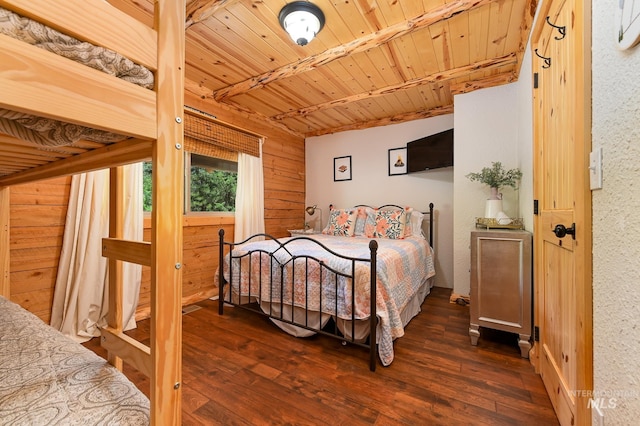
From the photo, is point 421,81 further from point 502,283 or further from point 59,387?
point 59,387

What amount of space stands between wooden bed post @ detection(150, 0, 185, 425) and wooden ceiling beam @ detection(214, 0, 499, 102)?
183 centimetres

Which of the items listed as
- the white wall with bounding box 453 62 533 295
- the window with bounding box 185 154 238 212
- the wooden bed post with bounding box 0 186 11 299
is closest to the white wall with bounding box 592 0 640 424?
the white wall with bounding box 453 62 533 295

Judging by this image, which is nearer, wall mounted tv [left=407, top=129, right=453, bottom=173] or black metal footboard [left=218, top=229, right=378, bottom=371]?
black metal footboard [left=218, top=229, right=378, bottom=371]

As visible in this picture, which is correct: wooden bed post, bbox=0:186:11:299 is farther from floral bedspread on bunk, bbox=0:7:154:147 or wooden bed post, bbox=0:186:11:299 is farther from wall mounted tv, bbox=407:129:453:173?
wall mounted tv, bbox=407:129:453:173

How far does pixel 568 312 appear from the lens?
110 cm

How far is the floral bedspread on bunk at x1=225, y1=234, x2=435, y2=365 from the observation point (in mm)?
1729

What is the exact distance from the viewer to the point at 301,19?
1.71 metres

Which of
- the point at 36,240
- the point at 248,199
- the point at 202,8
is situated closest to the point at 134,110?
the point at 202,8

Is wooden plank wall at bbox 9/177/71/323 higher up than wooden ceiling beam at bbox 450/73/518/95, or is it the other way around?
wooden ceiling beam at bbox 450/73/518/95

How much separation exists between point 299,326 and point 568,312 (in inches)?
60.2

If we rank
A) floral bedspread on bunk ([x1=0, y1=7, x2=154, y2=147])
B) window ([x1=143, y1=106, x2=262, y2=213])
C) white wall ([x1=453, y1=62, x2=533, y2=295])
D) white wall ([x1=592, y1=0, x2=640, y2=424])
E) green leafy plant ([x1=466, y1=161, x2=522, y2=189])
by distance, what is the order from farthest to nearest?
window ([x1=143, y1=106, x2=262, y2=213]) → white wall ([x1=453, y1=62, x2=533, y2=295]) → green leafy plant ([x1=466, y1=161, x2=522, y2=189]) → white wall ([x1=592, y1=0, x2=640, y2=424]) → floral bedspread on bunk ([x1=0, y1=7, x2=154, y2=147])

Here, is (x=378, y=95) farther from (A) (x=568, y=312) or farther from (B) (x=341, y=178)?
(A) (x=568, y=312)

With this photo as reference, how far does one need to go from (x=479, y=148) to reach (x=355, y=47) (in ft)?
5.36

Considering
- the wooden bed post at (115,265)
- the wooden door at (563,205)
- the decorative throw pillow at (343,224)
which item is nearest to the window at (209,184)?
the decorative throw pillow at (343,224)
